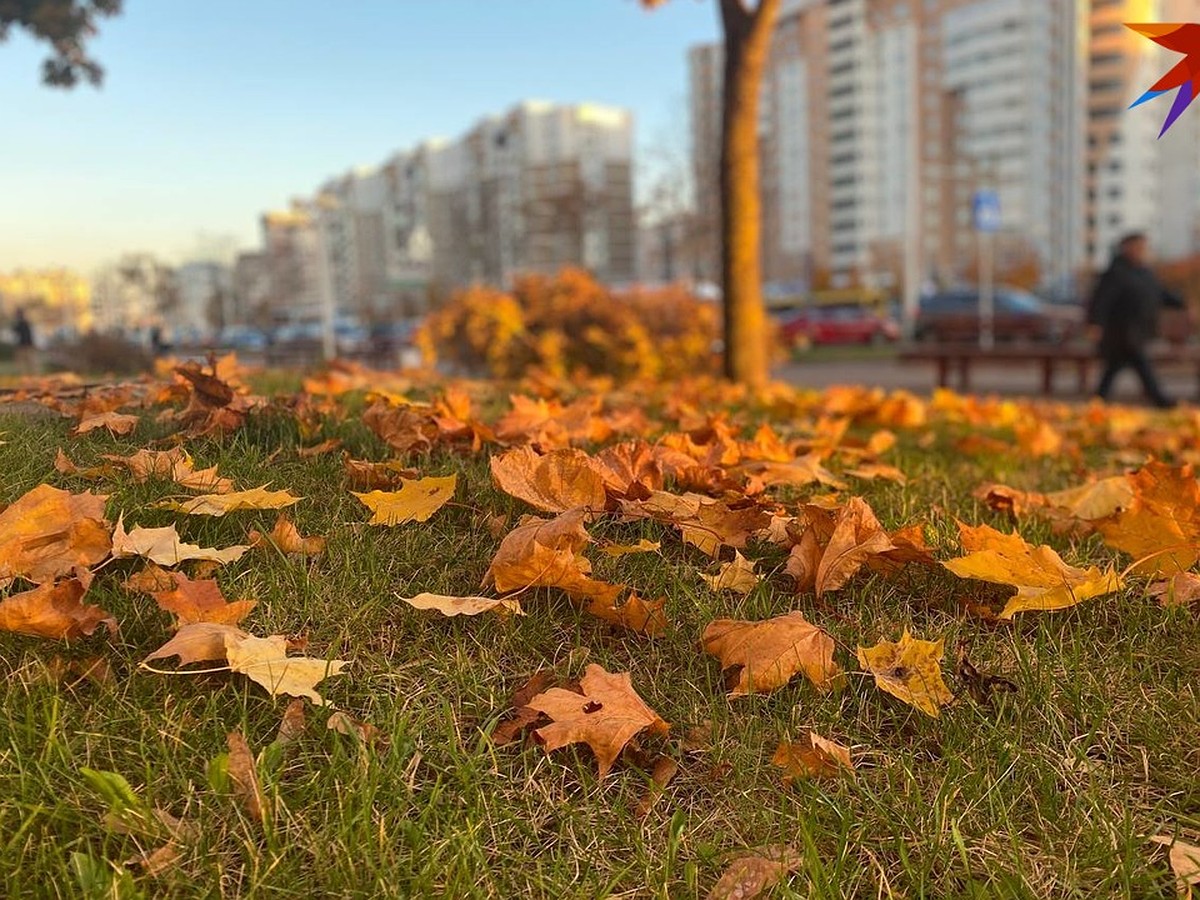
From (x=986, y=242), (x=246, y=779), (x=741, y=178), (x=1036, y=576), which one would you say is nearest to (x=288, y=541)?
(x=246, y=779)

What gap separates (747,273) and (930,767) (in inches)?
245

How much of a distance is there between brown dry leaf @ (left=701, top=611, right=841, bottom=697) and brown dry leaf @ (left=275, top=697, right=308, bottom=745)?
0.68 metres

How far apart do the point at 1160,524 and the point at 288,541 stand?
1.86 meters

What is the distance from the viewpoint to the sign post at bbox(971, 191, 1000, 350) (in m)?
21.9

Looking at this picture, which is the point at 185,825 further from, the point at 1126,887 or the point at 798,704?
the point at 1126,887

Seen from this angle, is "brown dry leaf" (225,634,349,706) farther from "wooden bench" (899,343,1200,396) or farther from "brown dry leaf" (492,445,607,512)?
"wooden bench" (899,343,1200,396)

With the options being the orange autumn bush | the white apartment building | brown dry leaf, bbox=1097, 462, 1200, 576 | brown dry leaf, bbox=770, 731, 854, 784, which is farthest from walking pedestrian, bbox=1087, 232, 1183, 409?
the white apartment building

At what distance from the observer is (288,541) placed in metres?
1.85

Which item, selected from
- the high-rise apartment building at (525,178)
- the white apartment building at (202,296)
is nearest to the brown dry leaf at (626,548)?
the white apartment building at (202,296)

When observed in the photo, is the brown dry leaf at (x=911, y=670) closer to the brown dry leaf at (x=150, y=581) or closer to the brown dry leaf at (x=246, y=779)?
the brown dry leaf at (x=246, y=779)

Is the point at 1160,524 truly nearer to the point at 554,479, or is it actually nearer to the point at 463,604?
the point at 554,479

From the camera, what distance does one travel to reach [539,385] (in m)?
4.83

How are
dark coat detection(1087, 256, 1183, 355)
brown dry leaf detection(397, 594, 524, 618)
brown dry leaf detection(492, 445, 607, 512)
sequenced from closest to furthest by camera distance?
1. brown dry leaf detection(397, 594, 524, 618)
2. brown dry leaf detection(492, 445, 607, 512)
3. dark coat detection(1087, 256, 1183, 355)

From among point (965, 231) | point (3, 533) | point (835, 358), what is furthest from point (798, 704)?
point (965, 231)
